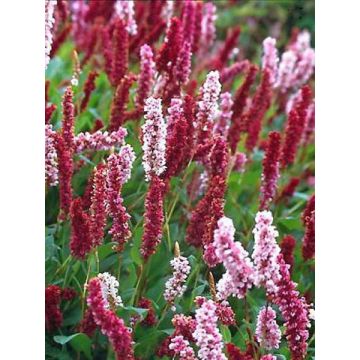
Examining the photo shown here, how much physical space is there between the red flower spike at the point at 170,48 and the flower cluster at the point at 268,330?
0.70 m

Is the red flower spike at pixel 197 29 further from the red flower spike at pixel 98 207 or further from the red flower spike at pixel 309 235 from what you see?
the red flower spike at pixel 98 207

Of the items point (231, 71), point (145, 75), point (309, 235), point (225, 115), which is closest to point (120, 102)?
point (145, 75)

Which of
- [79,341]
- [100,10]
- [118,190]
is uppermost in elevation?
[100,10]

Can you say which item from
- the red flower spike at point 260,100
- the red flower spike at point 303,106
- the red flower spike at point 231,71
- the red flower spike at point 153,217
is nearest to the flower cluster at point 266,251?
the red flower spike at point 153,217

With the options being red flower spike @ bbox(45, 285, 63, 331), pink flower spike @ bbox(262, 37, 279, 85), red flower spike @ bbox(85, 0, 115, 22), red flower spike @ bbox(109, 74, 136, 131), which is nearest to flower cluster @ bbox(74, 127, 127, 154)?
red flower spike @ bbox(109, 74, 136, 131)

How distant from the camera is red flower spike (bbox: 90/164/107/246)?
157cm

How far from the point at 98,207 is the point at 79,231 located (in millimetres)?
78

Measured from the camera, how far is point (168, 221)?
1.91 m

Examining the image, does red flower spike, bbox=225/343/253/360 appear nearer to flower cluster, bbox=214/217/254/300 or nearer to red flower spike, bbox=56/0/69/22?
flower cluster, bbox=214/217/254/300

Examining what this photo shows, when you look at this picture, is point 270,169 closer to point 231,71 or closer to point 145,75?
point 145,75

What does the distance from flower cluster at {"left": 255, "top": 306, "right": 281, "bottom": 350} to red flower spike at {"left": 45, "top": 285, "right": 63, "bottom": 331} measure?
429 mm
